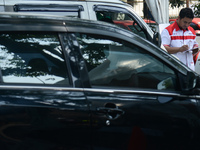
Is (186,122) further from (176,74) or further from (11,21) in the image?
(11,21)

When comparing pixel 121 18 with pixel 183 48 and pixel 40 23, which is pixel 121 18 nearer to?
pixel 183 48

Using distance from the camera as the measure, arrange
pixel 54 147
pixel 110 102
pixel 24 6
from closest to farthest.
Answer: pixel 54 147
pixel 110 102
pixel 24 6

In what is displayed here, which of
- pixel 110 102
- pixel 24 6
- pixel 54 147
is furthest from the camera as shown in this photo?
pixel 24 6

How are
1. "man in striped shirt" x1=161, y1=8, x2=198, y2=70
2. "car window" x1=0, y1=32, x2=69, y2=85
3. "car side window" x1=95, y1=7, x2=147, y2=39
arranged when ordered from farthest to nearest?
"car side window" x1=95, y1=7, x2=147, y2=39 < "man in striped shirt" x1=161, y1=8, x2=198, y2=70 < "car window" x1=0, y1=32, x2=69, y2=85

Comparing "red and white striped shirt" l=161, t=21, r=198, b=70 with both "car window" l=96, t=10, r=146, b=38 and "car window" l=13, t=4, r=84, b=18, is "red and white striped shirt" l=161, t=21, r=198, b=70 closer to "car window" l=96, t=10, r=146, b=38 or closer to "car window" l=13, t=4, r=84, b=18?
"car window" l=96, t=10, r=146, b=38

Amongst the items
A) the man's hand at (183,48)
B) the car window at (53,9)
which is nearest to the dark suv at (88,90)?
the man's hand at (183,48)

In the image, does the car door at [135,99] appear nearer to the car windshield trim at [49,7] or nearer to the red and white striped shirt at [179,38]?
the red and white striped shirt at [179,38]

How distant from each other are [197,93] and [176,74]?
22 centimetres

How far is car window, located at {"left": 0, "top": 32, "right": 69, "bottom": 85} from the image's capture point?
109 inches

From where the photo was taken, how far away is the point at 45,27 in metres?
2.84

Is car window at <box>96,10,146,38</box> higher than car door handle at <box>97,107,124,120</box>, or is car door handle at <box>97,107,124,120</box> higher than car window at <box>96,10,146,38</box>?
car window at <box>96,10,146,38</box>

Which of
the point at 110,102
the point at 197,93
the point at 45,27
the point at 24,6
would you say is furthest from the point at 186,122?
the point at 24,6

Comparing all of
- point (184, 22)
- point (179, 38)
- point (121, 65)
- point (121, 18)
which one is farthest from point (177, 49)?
point (121, 65)

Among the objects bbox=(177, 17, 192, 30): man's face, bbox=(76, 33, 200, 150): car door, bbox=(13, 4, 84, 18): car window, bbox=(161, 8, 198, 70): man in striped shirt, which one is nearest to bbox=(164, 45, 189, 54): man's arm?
bbox=(161, 8, 198, 70): man in striped shirt
